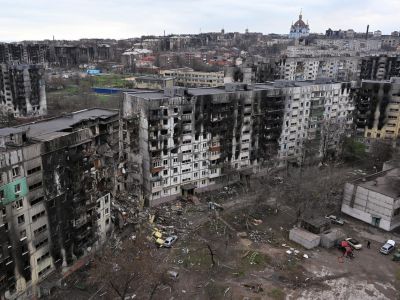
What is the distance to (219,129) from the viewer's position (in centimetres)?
5647

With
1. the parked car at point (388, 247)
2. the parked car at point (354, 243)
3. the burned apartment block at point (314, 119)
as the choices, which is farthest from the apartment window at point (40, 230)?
the burned apartment block at point (314, 119)

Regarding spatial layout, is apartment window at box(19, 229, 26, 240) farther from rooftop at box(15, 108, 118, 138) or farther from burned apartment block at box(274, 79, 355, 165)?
burned apartment block at box(274, 79, 355, 165)

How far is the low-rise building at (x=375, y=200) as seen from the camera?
4759 centimetres

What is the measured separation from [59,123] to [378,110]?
59.5 metres

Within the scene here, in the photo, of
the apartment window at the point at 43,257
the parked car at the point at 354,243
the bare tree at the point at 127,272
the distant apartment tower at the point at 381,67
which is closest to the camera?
the apartment window at the point at 43,257

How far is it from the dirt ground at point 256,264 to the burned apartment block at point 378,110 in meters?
29.8

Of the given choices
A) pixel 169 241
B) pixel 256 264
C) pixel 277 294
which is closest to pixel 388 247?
pixel 256 264

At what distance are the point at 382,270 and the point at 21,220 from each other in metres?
35.7

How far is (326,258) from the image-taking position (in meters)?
41.9

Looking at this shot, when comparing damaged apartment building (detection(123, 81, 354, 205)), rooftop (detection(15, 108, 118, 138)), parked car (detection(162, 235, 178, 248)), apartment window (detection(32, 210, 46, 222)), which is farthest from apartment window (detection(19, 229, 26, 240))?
damaged apartment building (detection(123, 81, 354, 205))

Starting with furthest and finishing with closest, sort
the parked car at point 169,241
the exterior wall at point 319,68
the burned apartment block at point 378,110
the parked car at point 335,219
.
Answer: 1. the exterior wall at point 319,68
2. the burned apartment block at point 378,110
3. the parked car at point 335,219
4. the parked car at point 169,241

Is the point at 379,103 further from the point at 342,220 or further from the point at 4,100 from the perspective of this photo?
the point at 4,100

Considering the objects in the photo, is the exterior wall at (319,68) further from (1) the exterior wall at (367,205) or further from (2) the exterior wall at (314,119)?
(1) the exterior wall at (367,205)

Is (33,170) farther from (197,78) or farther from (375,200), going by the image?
(197,78)
